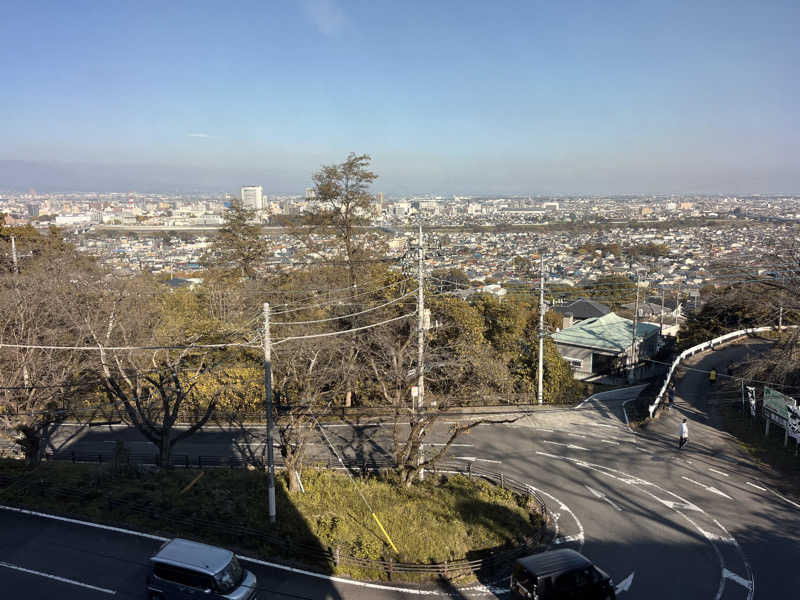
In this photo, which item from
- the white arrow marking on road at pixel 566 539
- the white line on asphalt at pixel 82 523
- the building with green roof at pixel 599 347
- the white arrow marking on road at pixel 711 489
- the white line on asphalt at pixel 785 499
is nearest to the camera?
the white line on asphalt at pixel 82 523

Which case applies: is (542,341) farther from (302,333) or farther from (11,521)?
(11,521)

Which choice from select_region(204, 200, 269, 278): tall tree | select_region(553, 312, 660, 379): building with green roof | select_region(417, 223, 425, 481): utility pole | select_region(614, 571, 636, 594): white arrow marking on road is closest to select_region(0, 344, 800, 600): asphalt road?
select_region(614, 571, 636, 594): white arrow marking on road

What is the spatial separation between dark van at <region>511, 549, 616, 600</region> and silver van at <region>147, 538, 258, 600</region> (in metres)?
4.31

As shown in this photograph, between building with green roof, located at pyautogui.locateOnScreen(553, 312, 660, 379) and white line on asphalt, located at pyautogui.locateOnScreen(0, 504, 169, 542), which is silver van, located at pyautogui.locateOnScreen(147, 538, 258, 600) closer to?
white line on asphalt, located at pyautogui.locateOnScreen(0, 504, 169, 542)

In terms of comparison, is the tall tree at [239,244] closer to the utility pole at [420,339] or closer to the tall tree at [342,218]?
the tall tree at [342,218]

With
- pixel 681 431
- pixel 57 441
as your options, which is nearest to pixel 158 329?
pixel 57 441

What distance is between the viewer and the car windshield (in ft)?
25.5

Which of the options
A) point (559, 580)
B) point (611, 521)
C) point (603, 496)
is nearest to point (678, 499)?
point (603, 496)

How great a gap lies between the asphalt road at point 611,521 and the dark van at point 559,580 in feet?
2.59

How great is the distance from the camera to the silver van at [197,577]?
7.77 metres

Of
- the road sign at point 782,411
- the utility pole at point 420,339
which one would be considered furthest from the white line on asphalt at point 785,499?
the utility pole at point 420,339

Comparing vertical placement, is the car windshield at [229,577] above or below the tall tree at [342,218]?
below

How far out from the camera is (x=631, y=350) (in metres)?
25.2

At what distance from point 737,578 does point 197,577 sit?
914cm
